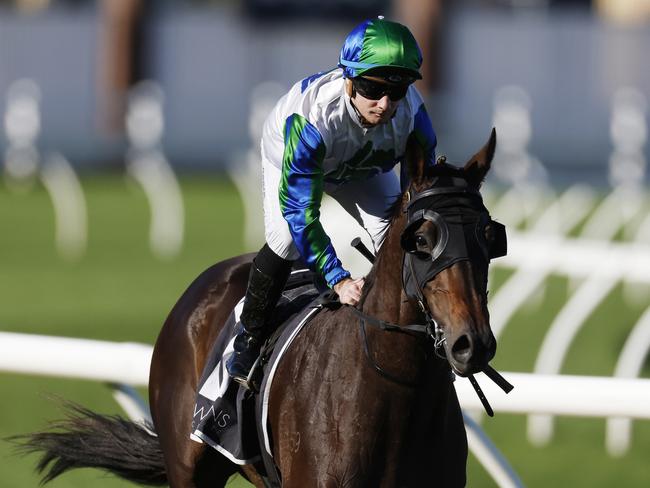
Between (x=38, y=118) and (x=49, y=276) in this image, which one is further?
(x=38, y=118)

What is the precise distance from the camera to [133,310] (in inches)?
457

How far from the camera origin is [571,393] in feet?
16.3

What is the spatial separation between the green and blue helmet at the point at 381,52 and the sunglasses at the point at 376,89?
1.1 inches

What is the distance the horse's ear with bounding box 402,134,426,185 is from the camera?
377 centimetres

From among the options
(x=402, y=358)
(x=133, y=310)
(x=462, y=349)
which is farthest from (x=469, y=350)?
(x=133, y=310)

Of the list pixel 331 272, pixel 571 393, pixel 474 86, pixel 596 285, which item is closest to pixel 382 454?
pixel 331 272

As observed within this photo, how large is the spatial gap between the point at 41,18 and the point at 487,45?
23.9ft

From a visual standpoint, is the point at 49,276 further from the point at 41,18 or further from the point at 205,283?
the point at 41,18

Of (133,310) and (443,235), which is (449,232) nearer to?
(443,235)

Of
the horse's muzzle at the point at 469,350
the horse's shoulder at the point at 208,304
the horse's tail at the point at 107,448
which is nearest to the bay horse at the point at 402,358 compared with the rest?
the horse's muzzle at the point at 469,350

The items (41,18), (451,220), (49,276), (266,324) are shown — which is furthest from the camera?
(41,18)

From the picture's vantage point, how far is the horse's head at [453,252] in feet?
11.5

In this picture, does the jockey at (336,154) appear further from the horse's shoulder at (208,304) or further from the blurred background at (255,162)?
the blurred background at (255,162)

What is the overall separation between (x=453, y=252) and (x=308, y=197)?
0.64 metres
